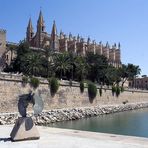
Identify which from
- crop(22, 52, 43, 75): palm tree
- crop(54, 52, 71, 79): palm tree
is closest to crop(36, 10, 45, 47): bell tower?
crop(54, 52, 71, 79): palm tree

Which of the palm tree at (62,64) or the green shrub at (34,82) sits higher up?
the palm tree at (62,64)

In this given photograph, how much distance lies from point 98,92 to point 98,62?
2189 centimetres

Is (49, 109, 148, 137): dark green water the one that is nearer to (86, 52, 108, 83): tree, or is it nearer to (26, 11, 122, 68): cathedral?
(86, 52, 108, 83): tree

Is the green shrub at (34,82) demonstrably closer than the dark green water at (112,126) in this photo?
No

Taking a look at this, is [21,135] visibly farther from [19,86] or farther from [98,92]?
[98,92]

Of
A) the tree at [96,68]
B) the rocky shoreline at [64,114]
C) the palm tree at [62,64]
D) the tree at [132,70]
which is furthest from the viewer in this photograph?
the tree at [132,70]

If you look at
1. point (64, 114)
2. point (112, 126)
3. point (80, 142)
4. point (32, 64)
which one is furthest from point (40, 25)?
point (80, 142)

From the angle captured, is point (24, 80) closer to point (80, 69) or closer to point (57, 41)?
point (80, 69)

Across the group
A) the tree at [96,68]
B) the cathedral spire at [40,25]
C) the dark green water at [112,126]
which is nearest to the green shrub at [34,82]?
the dark green water at [112,126]

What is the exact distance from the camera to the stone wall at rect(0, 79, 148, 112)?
30797 mm

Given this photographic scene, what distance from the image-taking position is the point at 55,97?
123ft

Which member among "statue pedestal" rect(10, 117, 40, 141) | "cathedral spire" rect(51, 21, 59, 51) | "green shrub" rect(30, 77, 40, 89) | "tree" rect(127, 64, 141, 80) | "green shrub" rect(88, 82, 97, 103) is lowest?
"statue pedestal" rect(10, 117, 40, 141)

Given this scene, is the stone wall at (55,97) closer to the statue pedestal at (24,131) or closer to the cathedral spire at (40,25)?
the statue pedestal at (24,131)

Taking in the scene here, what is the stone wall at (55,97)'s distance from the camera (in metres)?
30.8
